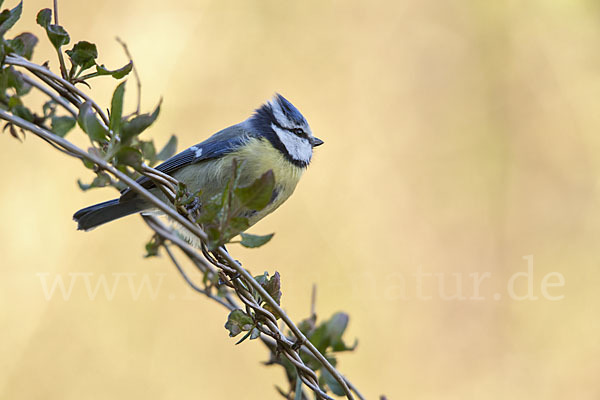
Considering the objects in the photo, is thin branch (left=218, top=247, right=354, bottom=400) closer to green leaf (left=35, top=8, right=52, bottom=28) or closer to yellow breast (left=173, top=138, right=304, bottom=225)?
green leaf (left=35, top=8, right=52, bottom=28)

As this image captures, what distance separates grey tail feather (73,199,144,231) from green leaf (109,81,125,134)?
94cm

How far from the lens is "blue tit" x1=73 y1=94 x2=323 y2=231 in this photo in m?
1.75

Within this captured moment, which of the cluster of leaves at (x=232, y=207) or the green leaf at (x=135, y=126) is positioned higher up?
the green leaf at (x=135, y=126)

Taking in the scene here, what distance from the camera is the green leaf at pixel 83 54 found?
0.98 m

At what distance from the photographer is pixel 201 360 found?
2.63 metres

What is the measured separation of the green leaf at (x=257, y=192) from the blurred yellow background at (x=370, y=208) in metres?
1.50

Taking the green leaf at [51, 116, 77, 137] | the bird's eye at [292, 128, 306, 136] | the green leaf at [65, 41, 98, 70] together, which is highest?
the bird's eye at [292, 128, 306, 136]

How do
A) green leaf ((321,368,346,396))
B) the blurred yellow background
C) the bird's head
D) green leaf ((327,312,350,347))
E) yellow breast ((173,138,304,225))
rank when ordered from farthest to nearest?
the blurred yellow background, the bird's head, yellow breast ((173,138,304,225)), green leaf ((327,312,350,347)), green leaf ((321,368,346,396))

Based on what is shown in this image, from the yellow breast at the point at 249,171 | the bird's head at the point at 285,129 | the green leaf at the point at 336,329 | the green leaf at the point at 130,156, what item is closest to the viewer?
the green leaf at the point at 130,156

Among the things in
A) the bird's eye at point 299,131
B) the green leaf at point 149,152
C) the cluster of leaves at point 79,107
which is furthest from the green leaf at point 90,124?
the bird's eye at point 299,131

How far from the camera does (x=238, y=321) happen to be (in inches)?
40.1

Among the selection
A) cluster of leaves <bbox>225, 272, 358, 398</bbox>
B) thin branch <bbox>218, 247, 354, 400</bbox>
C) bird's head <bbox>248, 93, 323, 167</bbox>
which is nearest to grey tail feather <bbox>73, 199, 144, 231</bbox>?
bird's head <bbox>248, 93, 323, 167</bbox>

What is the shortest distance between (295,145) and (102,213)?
2.13 feet

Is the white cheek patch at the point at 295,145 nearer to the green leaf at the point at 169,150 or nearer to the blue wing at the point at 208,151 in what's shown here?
the blue wing at the point at 208,151
